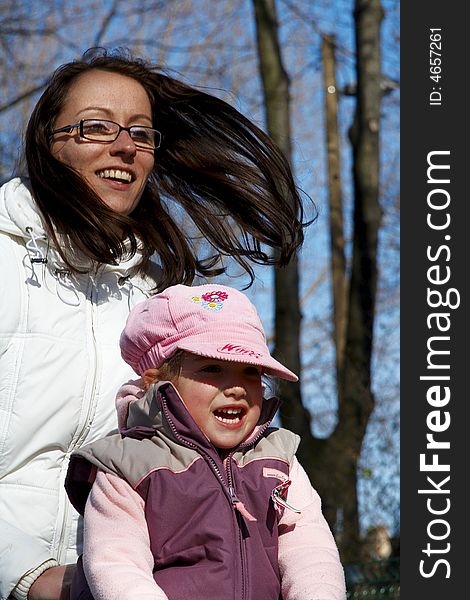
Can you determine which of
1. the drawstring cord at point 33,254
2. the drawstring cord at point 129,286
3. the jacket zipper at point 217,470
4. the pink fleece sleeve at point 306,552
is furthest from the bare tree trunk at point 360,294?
the jacket zipper at point 217,470

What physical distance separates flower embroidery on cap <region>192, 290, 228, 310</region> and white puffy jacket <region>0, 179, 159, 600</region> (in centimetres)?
48

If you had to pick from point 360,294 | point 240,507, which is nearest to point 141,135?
point 240,507

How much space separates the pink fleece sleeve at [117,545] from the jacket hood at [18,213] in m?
0.93

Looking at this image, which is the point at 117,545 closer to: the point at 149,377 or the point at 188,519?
the point at 188,519

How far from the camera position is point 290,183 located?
14.3 ft

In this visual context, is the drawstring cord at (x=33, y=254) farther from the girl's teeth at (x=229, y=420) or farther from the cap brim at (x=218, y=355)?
the girl's teeth at (x=229, y=420)

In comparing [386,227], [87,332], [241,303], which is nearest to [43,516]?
[87,332]

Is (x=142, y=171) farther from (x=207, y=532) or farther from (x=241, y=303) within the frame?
(x=207, y=532)

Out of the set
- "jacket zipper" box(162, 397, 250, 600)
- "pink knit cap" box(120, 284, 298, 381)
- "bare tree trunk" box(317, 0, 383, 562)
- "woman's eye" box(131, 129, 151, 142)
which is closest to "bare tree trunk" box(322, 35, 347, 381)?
"bare tree trunk" box(317, 0, 383, 562)

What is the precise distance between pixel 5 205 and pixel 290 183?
132cm

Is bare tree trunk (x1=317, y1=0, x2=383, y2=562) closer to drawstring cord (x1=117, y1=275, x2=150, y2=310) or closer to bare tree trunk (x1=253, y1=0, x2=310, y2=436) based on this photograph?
bare tree trunk (x1=253, y1=0, x2=310, y2=436)

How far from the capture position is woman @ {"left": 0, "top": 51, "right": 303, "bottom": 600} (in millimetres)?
3242

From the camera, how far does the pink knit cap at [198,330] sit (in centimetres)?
295

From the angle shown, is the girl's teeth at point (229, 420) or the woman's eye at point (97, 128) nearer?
→ the girl's teeth at point (229, 420)
